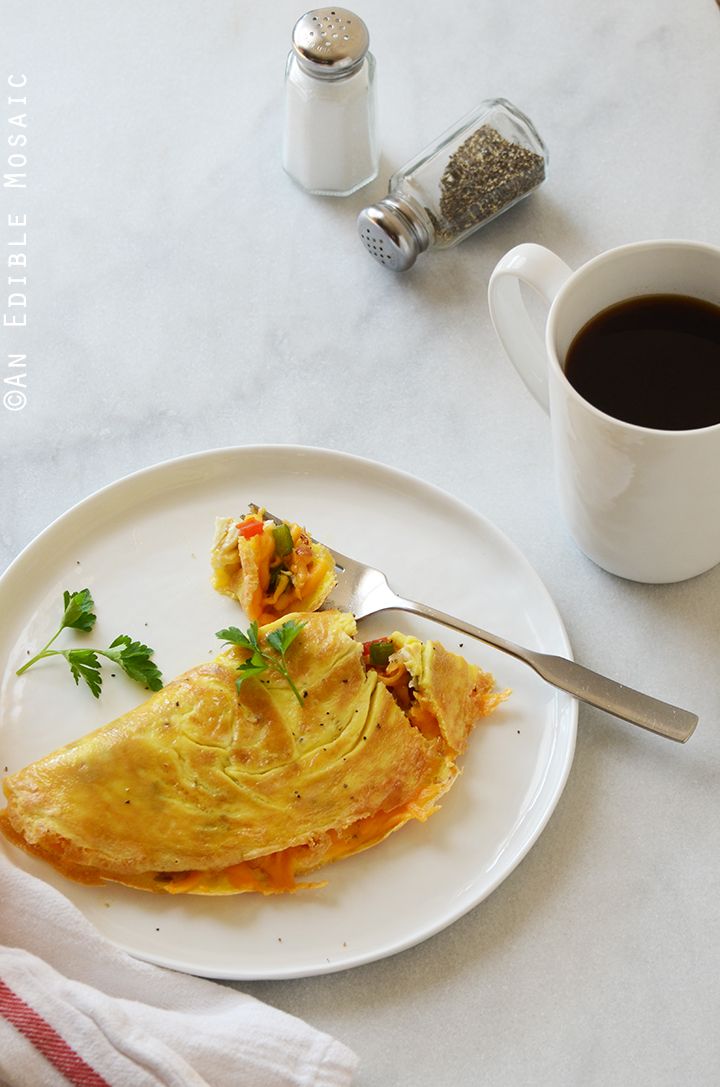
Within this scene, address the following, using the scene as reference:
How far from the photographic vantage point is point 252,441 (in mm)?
2504

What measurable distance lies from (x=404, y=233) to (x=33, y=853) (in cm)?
142

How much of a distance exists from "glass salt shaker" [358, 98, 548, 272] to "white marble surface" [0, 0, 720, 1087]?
0.28ft

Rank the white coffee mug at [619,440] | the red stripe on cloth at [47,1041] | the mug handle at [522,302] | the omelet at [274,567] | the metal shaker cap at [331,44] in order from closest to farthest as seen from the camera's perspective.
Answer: the red stripe on cloth at [47,1041], the white coffee mug at [619,440], the mug handle at [522,302], the omelet at [274,567], the metal shaker cap at [331,44]

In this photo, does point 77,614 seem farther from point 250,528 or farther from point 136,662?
point 250,528

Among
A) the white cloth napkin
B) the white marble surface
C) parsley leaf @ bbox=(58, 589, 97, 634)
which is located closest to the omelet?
parsley leaf @ bbox=(58, 589, 97, 634)

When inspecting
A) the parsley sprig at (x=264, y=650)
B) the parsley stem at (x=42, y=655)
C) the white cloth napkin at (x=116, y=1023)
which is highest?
the parsley sprig at (x=264, y=650)

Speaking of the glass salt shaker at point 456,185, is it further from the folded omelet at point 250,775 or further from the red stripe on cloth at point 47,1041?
the red stripe on cloth at point 47,1041

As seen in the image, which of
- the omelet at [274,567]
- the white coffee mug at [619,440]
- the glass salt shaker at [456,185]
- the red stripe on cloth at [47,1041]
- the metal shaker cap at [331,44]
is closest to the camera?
the red stripe on cloth at [47,1041]

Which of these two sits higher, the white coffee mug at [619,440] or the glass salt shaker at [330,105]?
the glass salt shaker at [330,105]

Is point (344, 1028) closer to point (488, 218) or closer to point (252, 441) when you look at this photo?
point (252, 441)

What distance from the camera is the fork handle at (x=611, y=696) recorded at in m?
2.08

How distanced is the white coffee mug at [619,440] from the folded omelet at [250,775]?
0.38m

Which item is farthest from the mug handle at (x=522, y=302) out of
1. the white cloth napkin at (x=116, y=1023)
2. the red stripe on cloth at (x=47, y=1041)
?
the red stripe on cloth at (x=47, y=1041)

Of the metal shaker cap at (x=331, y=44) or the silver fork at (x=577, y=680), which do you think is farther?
the metal shaker cap at (x=331, y=44)
